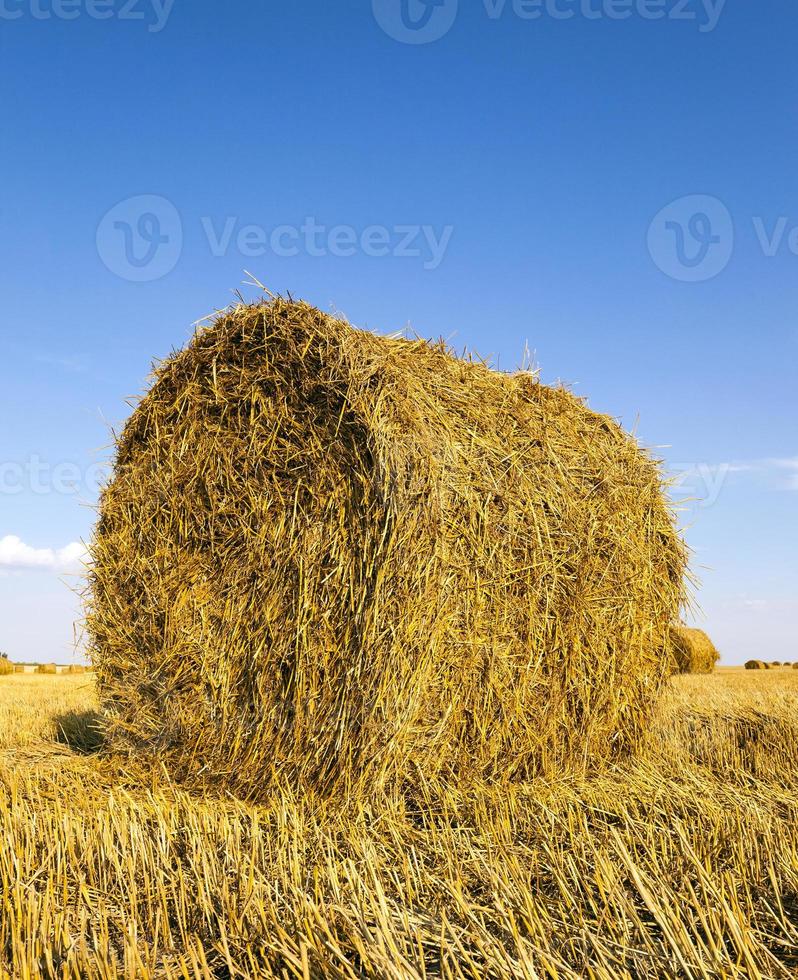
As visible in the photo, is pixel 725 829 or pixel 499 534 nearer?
pixel 725 829

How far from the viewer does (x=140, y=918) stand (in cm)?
311

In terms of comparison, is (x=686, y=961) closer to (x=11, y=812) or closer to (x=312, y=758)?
(x=312, y=758)

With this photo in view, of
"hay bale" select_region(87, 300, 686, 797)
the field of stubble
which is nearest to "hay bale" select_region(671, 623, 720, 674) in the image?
"hay bale" select_region(87, 300, 686, 797)

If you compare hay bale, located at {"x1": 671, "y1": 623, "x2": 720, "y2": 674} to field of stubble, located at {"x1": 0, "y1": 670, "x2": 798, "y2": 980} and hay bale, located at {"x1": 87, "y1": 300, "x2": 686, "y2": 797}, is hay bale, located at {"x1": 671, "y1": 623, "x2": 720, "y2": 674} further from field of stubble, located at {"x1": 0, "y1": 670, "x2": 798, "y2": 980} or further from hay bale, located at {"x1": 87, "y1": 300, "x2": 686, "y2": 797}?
field of stubble, located at {"x1": 0, "y1": 670, "x2": 798, "y2": 980}

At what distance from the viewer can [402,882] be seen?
3.39 meters

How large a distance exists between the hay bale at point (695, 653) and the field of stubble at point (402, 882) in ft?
39.3

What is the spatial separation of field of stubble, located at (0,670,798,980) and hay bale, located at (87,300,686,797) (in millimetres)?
355

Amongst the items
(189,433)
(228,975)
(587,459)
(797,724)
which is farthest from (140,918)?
(797,724)

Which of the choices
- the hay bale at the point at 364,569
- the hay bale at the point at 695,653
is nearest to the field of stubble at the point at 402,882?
the hay bale at the point at 364,569

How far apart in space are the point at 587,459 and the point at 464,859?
2923mm

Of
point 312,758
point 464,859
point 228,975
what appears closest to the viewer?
point 228,975

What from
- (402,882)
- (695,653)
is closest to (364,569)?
(402,882)

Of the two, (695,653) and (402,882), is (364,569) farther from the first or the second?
(695,653)

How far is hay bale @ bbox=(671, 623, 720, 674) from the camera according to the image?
16969 mm
